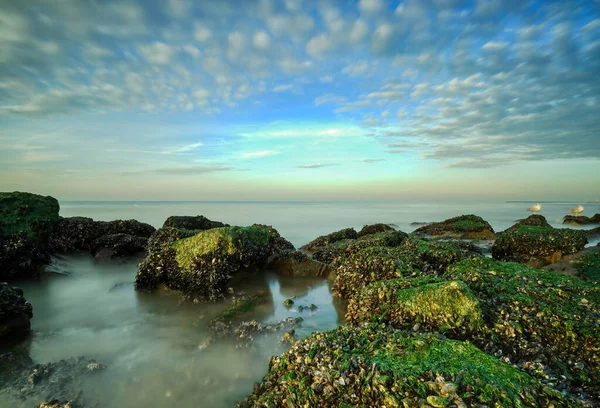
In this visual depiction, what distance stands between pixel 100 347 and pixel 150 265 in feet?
11.6

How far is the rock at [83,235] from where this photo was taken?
44.2 feet

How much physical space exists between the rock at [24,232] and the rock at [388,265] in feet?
31.2

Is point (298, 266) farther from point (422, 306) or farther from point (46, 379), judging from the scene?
point (46, 379)

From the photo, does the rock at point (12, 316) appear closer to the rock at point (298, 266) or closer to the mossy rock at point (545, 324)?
the rock at point (298, 266)

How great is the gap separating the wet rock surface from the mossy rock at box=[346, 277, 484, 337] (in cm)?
453

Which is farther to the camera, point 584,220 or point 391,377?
point 584,220

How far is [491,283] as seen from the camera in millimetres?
6176

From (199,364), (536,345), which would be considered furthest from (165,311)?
(536,345)

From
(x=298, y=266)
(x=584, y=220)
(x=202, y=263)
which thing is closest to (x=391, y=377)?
(x=202, y=263)

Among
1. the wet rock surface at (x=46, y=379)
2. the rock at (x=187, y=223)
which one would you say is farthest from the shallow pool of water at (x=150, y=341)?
the rock at (x=187, y=223)

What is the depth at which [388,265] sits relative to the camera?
811cm

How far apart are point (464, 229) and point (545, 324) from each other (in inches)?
692

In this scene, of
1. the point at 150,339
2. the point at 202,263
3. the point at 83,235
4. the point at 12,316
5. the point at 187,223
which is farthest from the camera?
the point at 187,223

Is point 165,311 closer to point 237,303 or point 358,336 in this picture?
point 237,303
